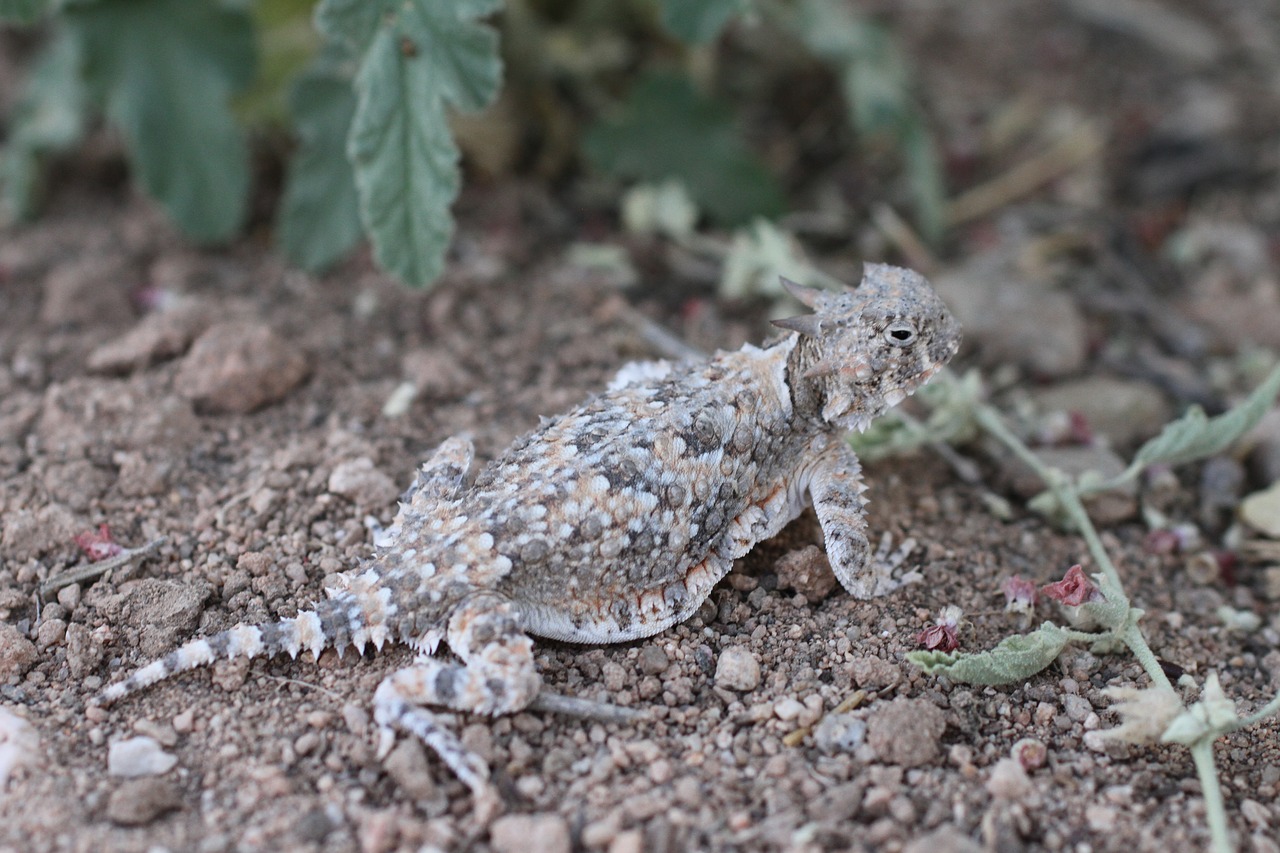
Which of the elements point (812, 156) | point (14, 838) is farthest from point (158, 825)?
point (812, 156)

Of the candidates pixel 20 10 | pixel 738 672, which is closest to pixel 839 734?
pixel 738 672

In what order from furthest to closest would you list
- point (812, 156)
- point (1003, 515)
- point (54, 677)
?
point (812, 156) → point (1003, 515) → point (54, 677)

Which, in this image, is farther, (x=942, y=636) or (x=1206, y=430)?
(x=1206, y=430)

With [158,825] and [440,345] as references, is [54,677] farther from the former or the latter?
[440,345]

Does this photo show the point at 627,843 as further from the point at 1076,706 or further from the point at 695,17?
the point at 695,17

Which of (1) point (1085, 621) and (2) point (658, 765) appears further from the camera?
(1) point (1085, 621)

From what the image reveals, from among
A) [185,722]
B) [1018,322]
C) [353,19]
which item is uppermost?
[353,19]
